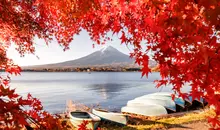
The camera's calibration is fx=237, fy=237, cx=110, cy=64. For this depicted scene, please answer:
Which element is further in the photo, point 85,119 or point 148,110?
point 148,110

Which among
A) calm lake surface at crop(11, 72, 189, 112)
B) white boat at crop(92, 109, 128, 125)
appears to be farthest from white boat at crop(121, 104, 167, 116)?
calm lake surface at crop(11, 72, 189, 112)

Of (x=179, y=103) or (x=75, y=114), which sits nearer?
(x=75, y=114)

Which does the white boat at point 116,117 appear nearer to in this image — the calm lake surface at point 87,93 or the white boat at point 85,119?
the white boat at point 85,119

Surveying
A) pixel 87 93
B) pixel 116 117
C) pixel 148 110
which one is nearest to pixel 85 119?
pixel 116 117

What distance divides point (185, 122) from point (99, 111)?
270 inches

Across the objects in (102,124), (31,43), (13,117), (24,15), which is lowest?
(102,124)

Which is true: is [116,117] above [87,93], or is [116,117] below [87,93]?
above

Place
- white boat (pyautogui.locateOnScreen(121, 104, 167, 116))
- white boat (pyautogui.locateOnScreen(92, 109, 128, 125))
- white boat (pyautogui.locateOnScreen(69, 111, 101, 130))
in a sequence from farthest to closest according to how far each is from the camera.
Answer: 1. white boat (pyautogui.locateOnScreen(121, 104, 167, 116))
2. white boat (pyautogui.locateOnScreen(92, 109, 128, 125))
3. white boat (pyautogui.locateOnScreen(69, 111, 101, 130))

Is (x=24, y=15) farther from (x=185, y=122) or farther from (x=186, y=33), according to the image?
(x=185, y=122)

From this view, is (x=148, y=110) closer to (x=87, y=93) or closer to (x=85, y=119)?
(x=85, y=119)

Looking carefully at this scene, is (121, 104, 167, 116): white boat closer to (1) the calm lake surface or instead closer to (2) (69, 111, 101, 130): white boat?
(2) (69, 111, 101, 130): white boat

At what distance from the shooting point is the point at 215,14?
77.9 inches

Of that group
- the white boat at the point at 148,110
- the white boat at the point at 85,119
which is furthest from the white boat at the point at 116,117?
the white boat at the point at 148,110

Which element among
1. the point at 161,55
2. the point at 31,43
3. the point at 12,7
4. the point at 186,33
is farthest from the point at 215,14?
the point at 31,43
